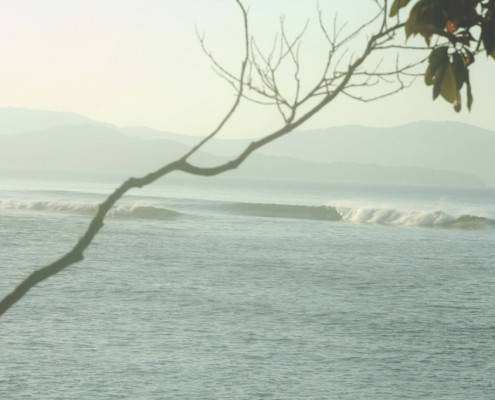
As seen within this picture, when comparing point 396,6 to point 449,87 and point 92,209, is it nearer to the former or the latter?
point 449,87

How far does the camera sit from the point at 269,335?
11750mm

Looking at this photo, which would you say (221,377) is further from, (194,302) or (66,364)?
(194,302)

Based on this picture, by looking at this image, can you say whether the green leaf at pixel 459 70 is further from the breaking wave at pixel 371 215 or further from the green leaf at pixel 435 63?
the breaking wave at pixel 371 215

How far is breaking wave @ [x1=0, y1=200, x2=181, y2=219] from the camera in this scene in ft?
152

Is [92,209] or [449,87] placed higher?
[449,87]

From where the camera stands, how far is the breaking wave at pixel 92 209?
46219 mm

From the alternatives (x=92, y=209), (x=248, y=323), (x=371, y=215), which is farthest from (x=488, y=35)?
(x=92, y=209)

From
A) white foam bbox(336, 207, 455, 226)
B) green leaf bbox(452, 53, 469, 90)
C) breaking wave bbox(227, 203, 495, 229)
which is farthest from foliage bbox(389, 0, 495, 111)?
white foam bbox(336, 207, 455, 226)

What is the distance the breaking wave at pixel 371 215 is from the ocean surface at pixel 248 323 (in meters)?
16.9

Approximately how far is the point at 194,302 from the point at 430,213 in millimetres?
34813

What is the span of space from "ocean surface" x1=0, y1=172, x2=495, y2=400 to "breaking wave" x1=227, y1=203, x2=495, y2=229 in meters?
16.9

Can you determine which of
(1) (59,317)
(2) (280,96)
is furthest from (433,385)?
(2) (280,96)

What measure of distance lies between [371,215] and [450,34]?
47.7 m

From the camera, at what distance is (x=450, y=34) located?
1.74 meters
